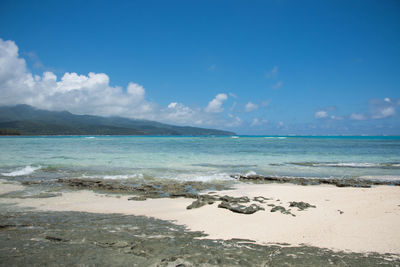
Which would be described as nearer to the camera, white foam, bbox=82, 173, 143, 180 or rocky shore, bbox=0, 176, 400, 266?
rocky shore, bbox=0, 176, 400, 266

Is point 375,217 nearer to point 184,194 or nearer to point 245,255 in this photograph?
point 245,255

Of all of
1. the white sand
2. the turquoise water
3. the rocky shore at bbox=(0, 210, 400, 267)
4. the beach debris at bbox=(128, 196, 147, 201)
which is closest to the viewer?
the rocky shore at bbox=(0, 210, 400, 267)

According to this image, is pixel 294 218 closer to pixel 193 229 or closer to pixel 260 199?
pixel 260 199

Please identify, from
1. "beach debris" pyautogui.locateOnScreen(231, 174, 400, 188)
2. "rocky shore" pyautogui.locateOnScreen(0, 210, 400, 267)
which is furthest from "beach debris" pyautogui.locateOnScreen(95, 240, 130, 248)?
"beach debris" pyautogui.locateOnScreen(231, 174, 400, 188)

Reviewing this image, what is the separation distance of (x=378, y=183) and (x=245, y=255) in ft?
47.1

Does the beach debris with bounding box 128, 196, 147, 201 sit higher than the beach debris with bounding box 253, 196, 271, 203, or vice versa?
the beach debris with bounding box 253, 196, 271, 203

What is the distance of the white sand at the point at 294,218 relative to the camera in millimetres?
6133

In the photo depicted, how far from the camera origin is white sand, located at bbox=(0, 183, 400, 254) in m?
6.13

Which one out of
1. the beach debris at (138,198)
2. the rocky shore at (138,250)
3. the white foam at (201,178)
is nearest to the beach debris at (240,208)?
the rocky shore at (138,250)

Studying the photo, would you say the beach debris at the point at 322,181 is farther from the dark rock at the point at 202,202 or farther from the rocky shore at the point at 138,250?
the rocky shore at the point at 138,250

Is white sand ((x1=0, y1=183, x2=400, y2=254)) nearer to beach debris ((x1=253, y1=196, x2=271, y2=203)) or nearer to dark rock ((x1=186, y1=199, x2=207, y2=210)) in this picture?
dark rock ((x1=186, y1=199, x2=207, y2=210))

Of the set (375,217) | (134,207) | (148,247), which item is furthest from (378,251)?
(134,207)

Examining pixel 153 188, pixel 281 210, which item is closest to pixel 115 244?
pixel 281 210

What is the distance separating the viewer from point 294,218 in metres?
7.90
